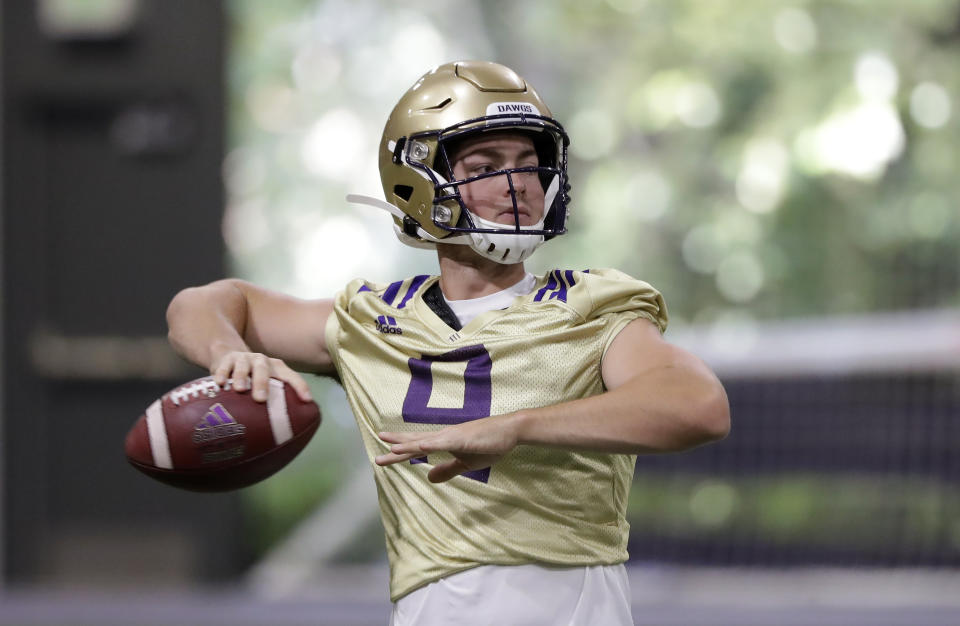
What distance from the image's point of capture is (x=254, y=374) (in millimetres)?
2000

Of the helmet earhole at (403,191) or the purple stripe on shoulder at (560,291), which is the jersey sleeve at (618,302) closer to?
the purple stripe on shoulder at (560,291)

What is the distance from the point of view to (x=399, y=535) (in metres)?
2.13

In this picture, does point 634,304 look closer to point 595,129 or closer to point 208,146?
point 208,146

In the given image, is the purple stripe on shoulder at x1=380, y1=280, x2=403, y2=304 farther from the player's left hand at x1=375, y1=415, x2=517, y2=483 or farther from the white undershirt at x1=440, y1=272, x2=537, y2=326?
the player's left hand at x1=375, y1=415, x2=517, y2=483

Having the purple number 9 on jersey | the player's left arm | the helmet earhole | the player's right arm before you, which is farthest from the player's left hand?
the helmet earhole

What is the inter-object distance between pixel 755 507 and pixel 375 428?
4.17 m

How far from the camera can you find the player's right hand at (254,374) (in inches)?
78.3

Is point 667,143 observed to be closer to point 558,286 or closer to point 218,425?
point 558,286

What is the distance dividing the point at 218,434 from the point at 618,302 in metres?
0.70

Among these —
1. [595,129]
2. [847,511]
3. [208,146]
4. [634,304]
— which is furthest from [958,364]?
[634,304]

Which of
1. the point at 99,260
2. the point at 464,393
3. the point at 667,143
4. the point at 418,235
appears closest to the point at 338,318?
the point at 418,235

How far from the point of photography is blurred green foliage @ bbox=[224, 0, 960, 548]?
630 centimetres

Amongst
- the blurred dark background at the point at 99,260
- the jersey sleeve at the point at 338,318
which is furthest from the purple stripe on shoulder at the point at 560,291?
the blurred dark background at the point at 99,260

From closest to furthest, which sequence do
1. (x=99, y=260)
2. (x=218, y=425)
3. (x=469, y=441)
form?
(x=469, y=441) < (x=218, y=425) < (x=99, y=260)
